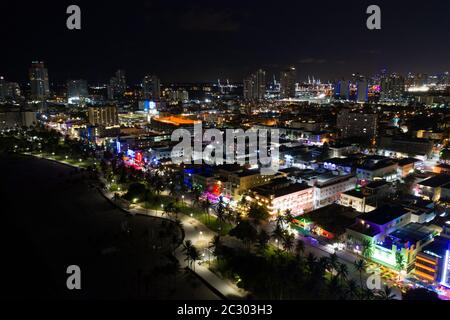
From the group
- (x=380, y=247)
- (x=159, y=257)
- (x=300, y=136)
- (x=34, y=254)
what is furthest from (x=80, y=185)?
→ (x=300, y=136)

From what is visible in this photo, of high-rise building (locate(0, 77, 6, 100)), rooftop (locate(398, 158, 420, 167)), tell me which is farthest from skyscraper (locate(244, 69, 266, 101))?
rooftop (locate(398, 158, 420, 167))

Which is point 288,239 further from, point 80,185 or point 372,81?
point 372,81

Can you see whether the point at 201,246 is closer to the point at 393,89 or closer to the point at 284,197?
the point at 284,197

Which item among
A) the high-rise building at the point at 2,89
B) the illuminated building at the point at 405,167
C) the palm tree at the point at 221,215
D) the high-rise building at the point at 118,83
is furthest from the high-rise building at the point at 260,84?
the palm tree at the point at 221,215

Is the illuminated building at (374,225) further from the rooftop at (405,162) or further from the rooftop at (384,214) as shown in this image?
the rooftop at (405,162)

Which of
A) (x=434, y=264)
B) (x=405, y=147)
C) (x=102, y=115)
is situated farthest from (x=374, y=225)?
(x=102, y=115)

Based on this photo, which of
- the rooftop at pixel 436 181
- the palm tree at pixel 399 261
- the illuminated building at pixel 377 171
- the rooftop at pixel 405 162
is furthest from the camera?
the rooftop at pixel 405 162
